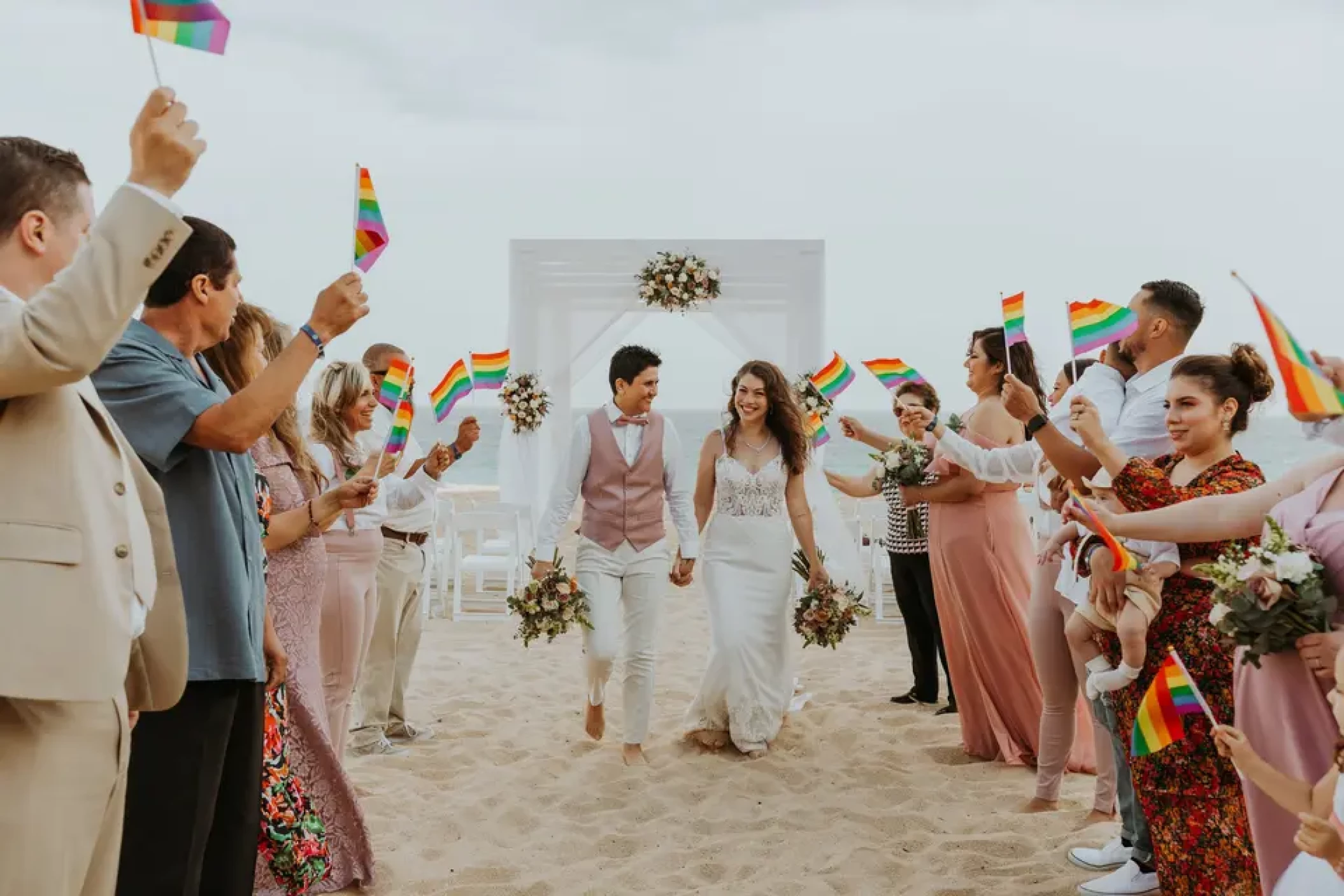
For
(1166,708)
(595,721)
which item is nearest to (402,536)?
(595,721)

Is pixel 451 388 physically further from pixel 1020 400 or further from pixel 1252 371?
pixel 1252 371

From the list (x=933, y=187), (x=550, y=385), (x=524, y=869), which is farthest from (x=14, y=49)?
(x=933, y=187)

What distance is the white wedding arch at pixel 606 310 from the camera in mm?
9992

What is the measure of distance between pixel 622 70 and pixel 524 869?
1238 inches

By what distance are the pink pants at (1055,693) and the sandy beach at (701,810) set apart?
16 cm

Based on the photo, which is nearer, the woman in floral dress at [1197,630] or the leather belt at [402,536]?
the woman in floral dress at [1197,630]

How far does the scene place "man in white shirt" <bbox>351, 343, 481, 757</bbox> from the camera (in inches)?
221

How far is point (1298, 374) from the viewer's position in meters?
2.34

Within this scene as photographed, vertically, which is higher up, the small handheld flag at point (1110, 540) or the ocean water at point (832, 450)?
the ocean water at point (832, 450)

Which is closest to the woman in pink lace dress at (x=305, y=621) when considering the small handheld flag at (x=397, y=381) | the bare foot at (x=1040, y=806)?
the small handheld flag at (x=397, y=381)

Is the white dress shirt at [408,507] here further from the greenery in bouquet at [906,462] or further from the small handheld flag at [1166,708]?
the small handheld flag at [1166,708]

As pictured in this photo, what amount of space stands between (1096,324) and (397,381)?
108 inches

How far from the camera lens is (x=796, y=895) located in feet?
12.5

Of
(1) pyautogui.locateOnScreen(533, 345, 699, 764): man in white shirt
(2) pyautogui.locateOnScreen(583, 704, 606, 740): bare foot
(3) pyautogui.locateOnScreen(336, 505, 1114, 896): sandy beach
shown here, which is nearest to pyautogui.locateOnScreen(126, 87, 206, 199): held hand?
(3) pyautogui.locateOnScreen(336, 505, 1114, 896): sandy beach
